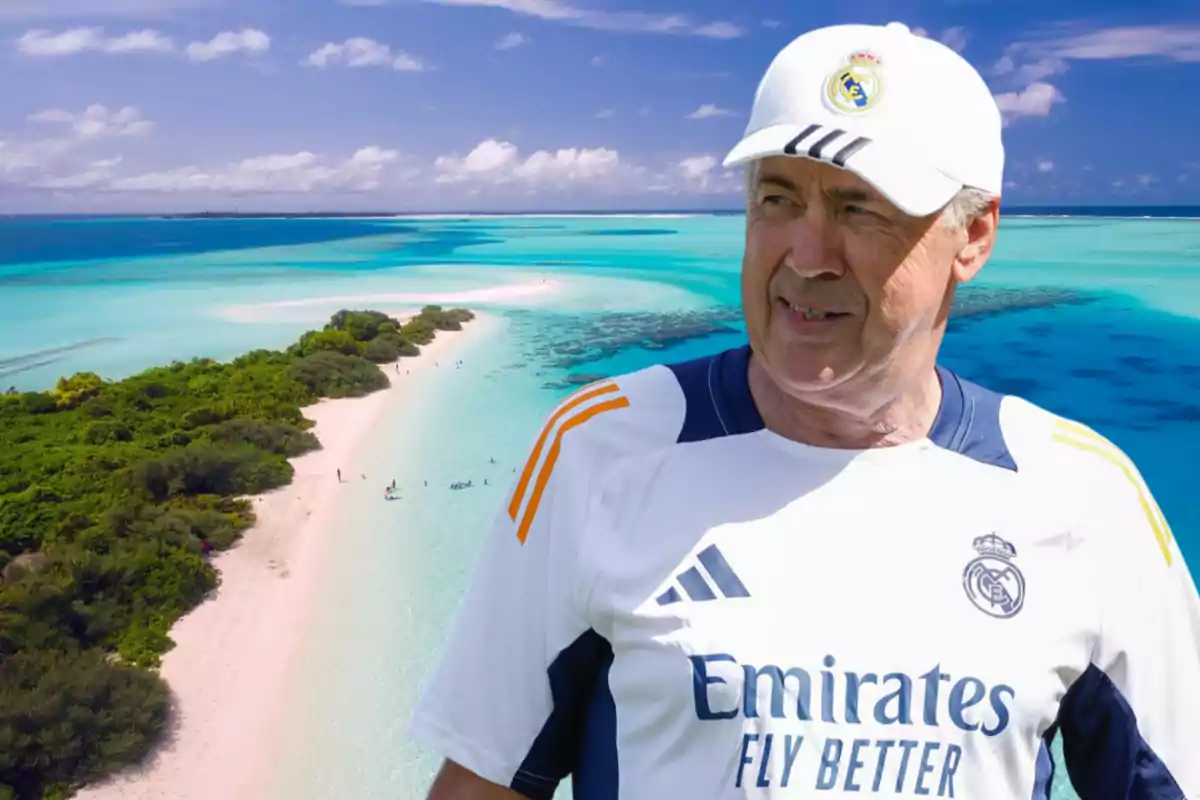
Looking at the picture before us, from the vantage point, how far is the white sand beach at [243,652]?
5.93 meters

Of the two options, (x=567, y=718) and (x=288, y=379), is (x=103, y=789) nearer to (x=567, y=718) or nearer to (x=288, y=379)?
(x=567, y=718)

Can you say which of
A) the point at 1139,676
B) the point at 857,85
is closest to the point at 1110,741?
the point at 1139,676

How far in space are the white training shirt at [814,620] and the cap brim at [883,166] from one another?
34 cm

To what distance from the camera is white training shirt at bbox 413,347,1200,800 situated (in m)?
1.06

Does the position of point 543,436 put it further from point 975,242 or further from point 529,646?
point 975,242

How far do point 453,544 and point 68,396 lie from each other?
10.1 metres

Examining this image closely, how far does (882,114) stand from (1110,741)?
872 millimetres

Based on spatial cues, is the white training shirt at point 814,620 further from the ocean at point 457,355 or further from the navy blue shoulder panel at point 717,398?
the ocean at point 457,355

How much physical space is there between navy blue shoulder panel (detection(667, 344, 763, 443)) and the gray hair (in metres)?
0.25

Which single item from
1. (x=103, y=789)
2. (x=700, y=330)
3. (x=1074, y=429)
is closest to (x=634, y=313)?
(x=700, y=330)

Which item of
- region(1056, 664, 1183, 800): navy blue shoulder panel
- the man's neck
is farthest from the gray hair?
region(1056, 664, 1183, 800): navy blue shoulder panel

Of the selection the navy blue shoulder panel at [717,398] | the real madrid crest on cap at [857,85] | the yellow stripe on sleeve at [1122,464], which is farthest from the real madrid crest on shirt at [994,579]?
the real madrid crest on cap at [857,85]

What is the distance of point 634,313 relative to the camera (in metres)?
32.9

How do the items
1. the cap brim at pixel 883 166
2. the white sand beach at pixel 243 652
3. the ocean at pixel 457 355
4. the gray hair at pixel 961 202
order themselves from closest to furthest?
the cap brim at pixel 883 166, the gray hair at pixel 961 202, the white sand beach at pixel 243 652, the ocean at pixel 457 355
